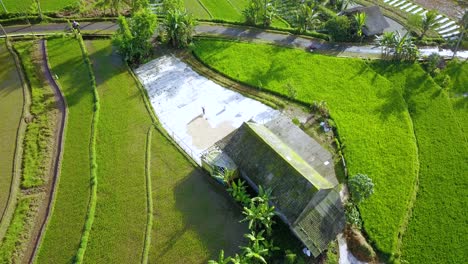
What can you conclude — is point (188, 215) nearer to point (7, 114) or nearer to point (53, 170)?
point (53, 170)

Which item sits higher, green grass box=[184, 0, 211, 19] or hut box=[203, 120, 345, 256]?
green grass box=[184, 0, 211, 19]

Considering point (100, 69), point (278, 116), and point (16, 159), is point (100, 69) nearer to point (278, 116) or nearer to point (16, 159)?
point (16, 159)

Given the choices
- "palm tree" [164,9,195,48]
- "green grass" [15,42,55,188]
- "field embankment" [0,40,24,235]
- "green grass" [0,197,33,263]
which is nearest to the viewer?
"green grass" [0,197,33,263]

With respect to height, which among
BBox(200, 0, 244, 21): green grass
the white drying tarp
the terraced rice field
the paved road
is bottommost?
the white drying tarp

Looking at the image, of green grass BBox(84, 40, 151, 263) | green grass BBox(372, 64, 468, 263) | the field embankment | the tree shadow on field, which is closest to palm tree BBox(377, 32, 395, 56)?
green grass BBox(372, 64, 468, 263)

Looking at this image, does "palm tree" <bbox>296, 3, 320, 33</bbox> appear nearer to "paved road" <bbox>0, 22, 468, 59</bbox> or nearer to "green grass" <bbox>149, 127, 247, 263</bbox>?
"paved road" <bbox>0, 22, 468, 59</bbox>

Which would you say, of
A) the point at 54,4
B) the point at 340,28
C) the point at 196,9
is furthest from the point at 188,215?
the point at 54,4

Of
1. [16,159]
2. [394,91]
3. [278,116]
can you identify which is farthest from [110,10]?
[394,91]
